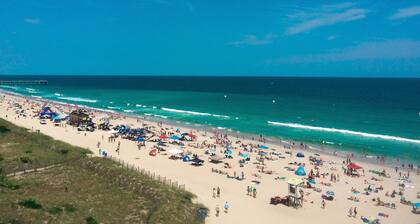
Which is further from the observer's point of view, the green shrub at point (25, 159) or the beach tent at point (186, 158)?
the beach tent at point (186, 158)

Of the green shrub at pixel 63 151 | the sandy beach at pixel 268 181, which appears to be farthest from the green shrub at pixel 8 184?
the sandy beach at pixel 268 181

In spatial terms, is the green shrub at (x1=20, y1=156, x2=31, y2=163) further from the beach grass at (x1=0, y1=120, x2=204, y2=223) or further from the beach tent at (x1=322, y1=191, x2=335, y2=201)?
the beach tent at (x1=322, y1=191, x2=335, y2=201)

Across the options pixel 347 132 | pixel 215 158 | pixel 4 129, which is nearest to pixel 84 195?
pixel 215 158

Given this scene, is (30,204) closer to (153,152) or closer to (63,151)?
(63,151)

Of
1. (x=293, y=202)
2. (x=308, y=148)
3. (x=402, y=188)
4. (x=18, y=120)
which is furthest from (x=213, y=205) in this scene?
(x=18, y=120)

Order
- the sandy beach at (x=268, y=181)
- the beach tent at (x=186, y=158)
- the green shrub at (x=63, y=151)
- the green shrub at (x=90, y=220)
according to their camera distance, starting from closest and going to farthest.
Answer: the green shrub at (x=90, y=220) → the sandy beach at (x=268, y=181) → the green shrub at (x=63, y=151) → the beach tent at (x=186, y=158)

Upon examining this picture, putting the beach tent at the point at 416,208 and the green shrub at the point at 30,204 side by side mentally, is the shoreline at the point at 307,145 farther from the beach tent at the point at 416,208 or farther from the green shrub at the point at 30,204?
the green shrub at the point at 30,204

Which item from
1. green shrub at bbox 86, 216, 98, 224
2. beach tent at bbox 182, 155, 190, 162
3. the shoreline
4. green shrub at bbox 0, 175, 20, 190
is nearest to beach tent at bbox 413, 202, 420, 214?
the shoreline
